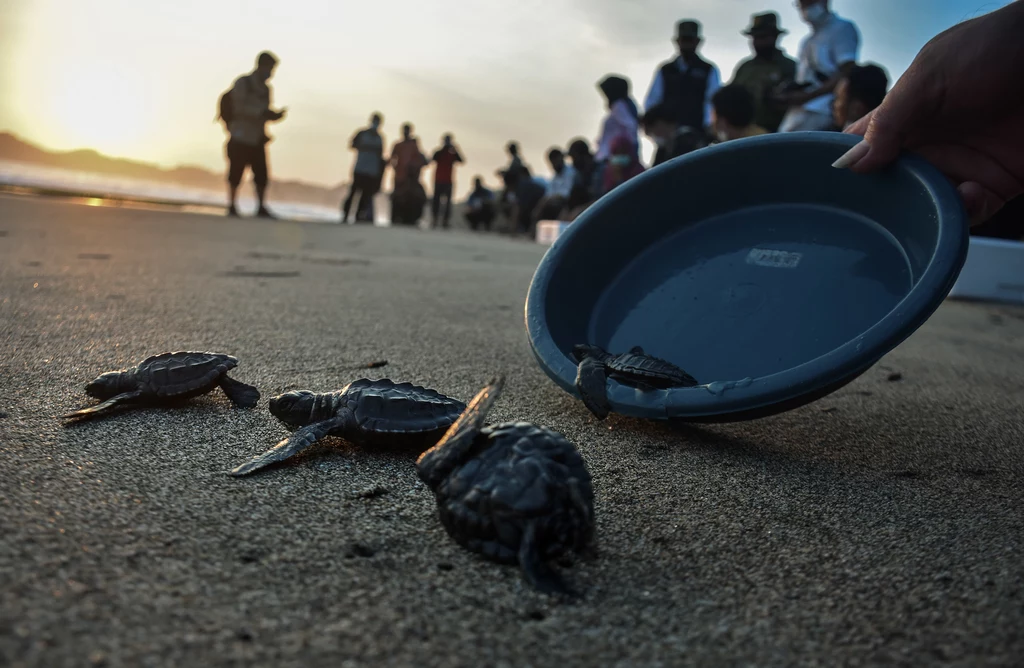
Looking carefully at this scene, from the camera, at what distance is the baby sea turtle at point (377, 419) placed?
1.33m

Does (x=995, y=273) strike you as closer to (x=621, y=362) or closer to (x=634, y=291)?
(x=634, y=291)

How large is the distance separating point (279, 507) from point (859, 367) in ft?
3.49

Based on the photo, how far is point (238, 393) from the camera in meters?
1.61

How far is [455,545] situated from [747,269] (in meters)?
1.28

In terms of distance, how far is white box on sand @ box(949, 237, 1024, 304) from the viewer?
5.23m

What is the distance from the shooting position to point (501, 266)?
5793 millimetres

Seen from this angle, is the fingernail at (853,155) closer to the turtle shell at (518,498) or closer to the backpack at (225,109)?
the turtle shell at (518,498)

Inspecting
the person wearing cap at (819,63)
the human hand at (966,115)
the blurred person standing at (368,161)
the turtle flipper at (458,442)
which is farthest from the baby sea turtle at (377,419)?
the blurred person standing at (368,161)

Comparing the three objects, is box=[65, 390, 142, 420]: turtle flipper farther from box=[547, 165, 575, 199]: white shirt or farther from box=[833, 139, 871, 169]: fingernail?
box=[547, 165, 575, 199]: white shirt

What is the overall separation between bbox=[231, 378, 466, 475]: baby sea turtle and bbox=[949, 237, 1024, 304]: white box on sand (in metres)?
5.22

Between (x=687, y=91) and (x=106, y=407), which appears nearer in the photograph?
(x=106, y=407)

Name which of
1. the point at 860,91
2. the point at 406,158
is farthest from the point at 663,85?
the point at 406,158

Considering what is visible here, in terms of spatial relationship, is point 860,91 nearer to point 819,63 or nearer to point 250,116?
point 819,63

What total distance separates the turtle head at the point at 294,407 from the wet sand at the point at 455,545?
47 millimetres
